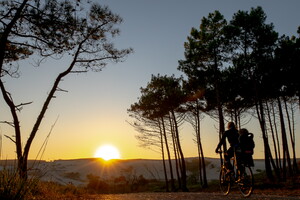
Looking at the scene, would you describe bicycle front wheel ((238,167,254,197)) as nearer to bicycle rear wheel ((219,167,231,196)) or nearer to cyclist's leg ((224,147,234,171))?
cyclist's leg ((224,147,234,171))

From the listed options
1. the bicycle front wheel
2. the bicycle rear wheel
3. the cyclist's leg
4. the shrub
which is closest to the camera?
the shrub

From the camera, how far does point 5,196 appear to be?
5.22 m

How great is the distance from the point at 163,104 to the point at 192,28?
7.47m

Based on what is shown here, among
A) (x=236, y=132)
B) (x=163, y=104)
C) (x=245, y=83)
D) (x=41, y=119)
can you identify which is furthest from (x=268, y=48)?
(x=41, y=119)

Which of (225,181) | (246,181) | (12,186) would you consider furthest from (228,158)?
(12,186)

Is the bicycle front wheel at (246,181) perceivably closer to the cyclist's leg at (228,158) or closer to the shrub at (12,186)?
the cyclist's leg at (228,158)

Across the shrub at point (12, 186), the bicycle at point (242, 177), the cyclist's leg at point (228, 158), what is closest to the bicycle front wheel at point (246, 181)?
the bicycle at point (242, 177)

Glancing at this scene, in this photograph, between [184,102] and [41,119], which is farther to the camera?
[184,102]

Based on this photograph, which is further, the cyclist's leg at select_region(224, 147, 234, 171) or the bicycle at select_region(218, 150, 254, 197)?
the cyclist's leg at select_region(224, 147, 234, 171)

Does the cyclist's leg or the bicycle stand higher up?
the cyclist's leg

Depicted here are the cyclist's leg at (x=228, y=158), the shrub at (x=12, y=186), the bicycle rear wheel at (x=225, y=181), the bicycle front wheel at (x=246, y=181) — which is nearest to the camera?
the shrub at (x=12, y=186)

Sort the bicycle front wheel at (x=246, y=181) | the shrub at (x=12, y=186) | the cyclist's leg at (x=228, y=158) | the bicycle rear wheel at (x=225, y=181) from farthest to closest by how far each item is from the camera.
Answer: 1. the bicycle rear wheel at (x=225, y=181)
2. the cyclist's leg at (x=228, y=158)
3. the bicycle front wheel at (x=246, y=181)
4. the shrub at (x=12, y=186)

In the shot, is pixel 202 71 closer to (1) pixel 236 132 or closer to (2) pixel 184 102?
(2) pixel 184 102

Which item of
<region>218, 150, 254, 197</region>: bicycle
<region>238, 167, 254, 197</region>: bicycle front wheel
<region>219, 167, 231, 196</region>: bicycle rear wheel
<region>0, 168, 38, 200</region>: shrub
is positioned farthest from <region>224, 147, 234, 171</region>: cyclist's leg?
<region>0, 168, 38, 200</region>: shrub
